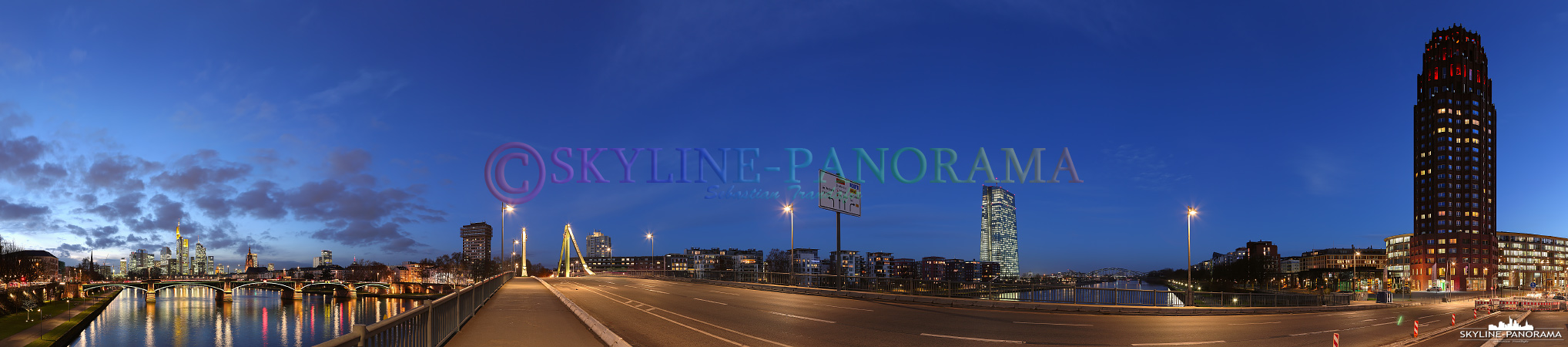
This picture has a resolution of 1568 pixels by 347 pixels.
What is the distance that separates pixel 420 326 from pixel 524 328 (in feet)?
19.3

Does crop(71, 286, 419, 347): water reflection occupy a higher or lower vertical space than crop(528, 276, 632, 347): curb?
lower

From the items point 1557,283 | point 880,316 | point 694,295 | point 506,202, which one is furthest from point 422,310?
point 1557,283

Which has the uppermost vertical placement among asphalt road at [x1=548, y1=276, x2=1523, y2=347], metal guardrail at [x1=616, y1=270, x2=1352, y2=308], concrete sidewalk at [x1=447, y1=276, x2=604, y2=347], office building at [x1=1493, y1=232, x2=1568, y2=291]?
concrete sidewalk at [x1=447, y1=276, x2=604, y2=347]

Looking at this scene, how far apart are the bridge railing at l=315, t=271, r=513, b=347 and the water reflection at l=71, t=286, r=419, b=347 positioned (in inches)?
3612

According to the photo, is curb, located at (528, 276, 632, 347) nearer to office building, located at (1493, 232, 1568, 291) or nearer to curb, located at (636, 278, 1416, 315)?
curb, located at (636, 278, 1416, 315)

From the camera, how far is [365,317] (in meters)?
131

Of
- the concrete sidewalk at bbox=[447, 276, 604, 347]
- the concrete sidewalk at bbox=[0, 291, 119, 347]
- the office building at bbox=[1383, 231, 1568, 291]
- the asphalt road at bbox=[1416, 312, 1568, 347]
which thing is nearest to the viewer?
the concrete sidewalk at bbox=[447, 276, 604, 347]

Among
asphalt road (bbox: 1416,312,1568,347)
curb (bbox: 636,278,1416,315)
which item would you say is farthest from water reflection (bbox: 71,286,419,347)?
asphalt road (bbox: 1416,312,1568,347)

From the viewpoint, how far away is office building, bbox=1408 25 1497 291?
15700cm

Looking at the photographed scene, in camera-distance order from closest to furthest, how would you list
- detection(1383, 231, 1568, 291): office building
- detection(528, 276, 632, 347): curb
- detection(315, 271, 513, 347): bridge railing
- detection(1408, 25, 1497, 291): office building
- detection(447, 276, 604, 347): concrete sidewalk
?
detection(315, 271, 513, 347): bridge railing, detection(528, 276, 632, 347): curb, detection(447, 276, 604, 347): concrete sidewalk, detection(1408, 25, 1497, 291): office building, detection(1383, 231, 1568, 291): office building

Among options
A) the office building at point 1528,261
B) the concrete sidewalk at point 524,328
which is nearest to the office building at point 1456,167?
the office building at point 1528,261

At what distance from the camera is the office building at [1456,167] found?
157 metres

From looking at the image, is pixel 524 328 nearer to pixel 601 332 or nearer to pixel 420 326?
pixel 601 332

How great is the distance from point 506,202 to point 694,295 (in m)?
31.1
